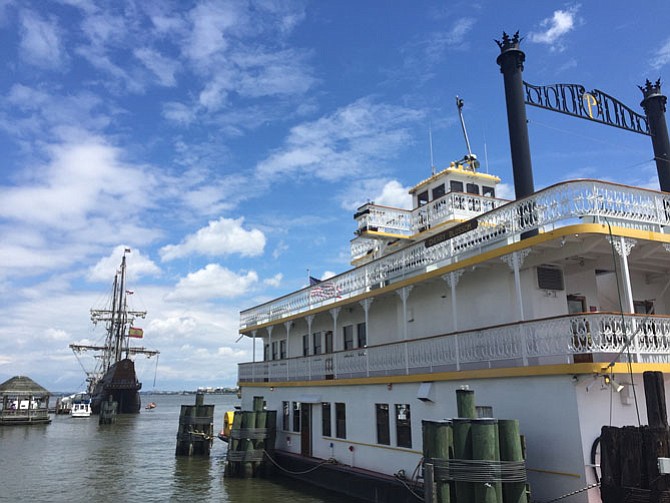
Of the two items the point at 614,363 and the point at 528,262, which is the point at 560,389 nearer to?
the point at 614,363

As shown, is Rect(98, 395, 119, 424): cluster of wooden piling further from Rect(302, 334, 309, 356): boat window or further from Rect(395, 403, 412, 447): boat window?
Rect(395, 403, 412, 447): boat window

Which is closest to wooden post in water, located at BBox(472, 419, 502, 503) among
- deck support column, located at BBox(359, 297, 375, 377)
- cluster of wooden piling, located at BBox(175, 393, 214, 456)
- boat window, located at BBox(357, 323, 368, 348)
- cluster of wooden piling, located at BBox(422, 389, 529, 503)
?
cluster of wooden piling, located at BBox(422, 389, 529, 503)

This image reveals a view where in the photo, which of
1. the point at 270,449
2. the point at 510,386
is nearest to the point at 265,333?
the point at 270,449

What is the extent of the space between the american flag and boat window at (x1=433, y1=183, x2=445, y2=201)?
5.80 meters

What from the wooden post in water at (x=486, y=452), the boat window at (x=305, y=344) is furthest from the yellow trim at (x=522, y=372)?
the boat window at (x=305, y=344)

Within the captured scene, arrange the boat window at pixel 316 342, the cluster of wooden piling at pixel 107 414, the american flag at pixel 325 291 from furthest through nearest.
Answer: the cluster of wooden piling at pixel 107 414
the boat window at pixel 316 342
the american flag at pixel 325 291

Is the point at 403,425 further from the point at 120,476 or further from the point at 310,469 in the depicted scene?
the point at 120,476

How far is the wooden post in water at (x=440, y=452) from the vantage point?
32.8 feet

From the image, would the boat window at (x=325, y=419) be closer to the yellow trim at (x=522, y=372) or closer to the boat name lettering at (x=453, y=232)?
the yellow trim at (x=522, y=372)

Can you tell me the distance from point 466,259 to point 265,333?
590 inches

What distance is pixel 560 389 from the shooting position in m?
10.2

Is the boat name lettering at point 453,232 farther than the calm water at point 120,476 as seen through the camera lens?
No

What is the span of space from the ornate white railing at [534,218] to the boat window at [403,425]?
381cm

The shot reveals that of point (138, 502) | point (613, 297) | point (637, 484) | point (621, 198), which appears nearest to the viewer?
point (637, 484)
